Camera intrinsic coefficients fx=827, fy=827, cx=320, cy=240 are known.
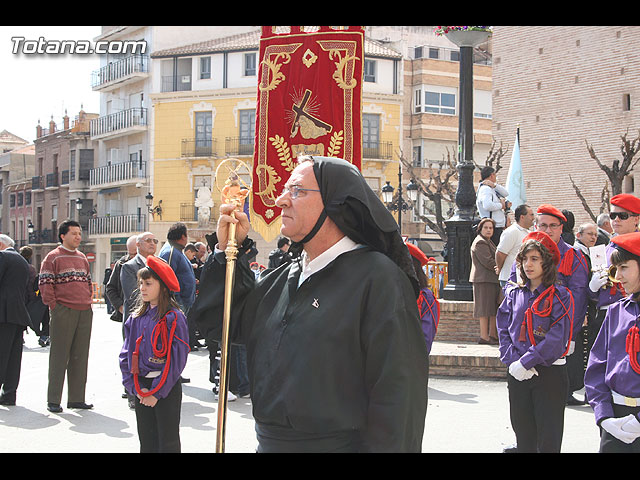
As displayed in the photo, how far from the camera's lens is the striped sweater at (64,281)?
8.80 m

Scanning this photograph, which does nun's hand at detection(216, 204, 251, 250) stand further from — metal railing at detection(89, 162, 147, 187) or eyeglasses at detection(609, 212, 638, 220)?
metal railing at detection(89, 162, 147, 187)

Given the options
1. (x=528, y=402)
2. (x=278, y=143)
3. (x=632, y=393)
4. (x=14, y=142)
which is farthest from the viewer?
(x=14, y=142)

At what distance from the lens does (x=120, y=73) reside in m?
50.6

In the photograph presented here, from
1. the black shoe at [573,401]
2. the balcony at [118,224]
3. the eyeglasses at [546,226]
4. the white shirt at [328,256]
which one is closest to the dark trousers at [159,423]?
the white shirt at [328,256]

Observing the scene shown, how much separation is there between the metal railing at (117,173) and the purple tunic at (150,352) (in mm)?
43604

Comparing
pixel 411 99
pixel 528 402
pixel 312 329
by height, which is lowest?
pixel 528 402

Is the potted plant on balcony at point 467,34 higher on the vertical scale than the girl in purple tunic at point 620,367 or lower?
higher

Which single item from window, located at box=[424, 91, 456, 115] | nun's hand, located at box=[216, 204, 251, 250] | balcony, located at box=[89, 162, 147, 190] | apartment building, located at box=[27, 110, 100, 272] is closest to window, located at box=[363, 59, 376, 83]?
window, located at box=[424, 91, 456, 115]

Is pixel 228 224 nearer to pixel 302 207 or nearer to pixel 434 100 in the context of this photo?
pixel 302 207

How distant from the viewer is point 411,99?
47688 mm

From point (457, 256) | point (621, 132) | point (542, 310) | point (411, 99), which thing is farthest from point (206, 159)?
point (542, 310)

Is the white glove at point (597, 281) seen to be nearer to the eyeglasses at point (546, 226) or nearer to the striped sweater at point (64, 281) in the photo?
the eyeglasses at point (546, 226)
